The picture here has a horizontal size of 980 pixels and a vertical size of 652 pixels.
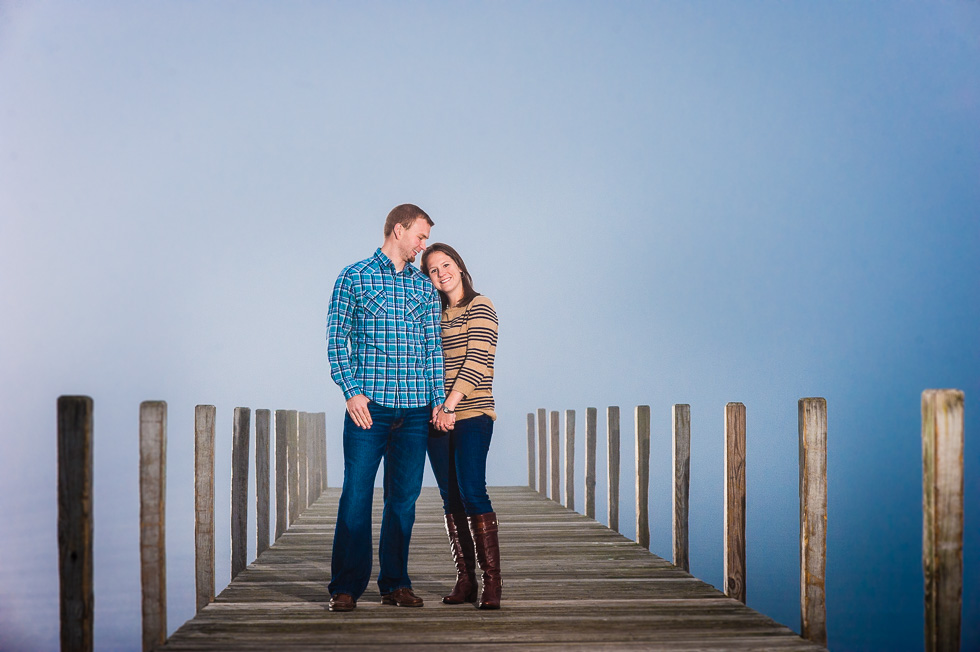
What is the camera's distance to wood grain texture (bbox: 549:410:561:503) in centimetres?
1193

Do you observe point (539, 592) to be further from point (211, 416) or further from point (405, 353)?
point (211, 416)

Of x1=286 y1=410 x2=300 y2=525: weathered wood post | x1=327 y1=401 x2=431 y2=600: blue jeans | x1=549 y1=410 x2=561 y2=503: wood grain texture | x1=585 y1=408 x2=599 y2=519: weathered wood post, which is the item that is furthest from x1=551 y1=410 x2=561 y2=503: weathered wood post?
x1=327 y1=401 x2=431 y2=600: blue jeans

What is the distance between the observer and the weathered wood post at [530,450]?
14562 mm

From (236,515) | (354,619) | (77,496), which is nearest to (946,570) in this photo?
(354,619)

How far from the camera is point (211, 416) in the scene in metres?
5.78

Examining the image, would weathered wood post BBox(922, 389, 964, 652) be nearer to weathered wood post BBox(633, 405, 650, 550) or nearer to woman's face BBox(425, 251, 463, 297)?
woman's face BBox(425, 251, 463, 297)

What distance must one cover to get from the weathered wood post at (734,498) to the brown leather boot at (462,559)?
1.57m

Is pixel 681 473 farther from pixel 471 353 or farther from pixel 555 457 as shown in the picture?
pixel 555 457

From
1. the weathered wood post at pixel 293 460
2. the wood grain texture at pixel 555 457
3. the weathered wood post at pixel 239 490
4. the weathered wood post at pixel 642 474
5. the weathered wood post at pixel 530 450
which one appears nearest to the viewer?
the weathered wood post at pixel 239 490

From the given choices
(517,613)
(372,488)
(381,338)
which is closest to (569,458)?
(517,613)

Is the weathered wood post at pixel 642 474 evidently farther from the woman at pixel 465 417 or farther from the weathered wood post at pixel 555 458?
the weathered wood post at pixel 555 458

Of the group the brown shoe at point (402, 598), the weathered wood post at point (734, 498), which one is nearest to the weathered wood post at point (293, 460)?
the brown shoe at point (402, 598)

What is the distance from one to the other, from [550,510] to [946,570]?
7.42 meters

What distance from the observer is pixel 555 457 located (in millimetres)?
12094
